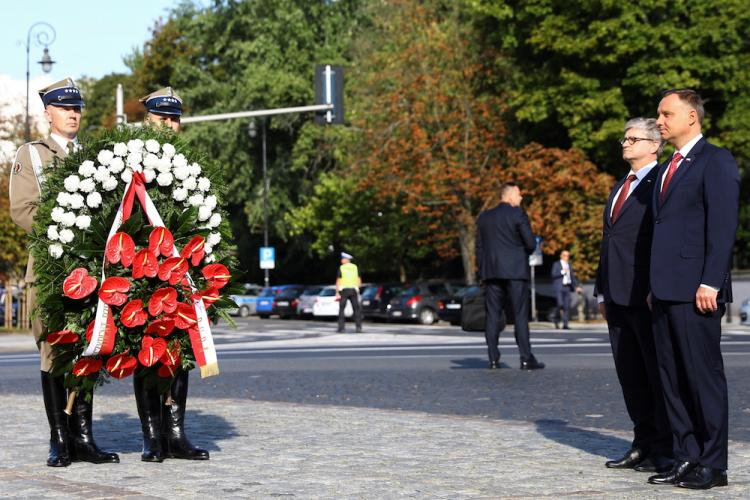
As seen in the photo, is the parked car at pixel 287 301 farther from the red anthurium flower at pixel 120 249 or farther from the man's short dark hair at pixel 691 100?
the man's short dark hair at pixel 691 100

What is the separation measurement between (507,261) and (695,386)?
26.1 ft

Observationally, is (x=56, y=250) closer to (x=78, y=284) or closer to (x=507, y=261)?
(x=78, y=284)

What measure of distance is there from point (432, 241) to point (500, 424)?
39.3 meters

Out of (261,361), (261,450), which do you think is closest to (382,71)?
(261,361)

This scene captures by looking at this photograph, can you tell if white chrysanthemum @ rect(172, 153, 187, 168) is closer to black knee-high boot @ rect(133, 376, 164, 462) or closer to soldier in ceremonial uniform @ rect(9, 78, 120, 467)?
soldier in ceremonial uniform @ rect(9, 78, 120, 467)

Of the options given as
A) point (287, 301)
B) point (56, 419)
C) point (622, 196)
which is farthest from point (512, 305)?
point (287, 301)

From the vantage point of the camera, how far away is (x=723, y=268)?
271 inches

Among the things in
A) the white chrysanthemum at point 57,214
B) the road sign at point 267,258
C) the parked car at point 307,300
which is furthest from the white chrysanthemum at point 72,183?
the road sign at point 267,258

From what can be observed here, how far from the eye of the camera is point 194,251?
769 centimetres

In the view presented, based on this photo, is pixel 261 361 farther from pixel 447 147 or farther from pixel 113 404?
pixel 447 147

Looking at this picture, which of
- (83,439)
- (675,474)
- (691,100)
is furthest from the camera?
(83,439)

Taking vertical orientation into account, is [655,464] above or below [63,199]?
below

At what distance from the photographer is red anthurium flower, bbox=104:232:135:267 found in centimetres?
745

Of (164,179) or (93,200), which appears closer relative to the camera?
(93,200)
